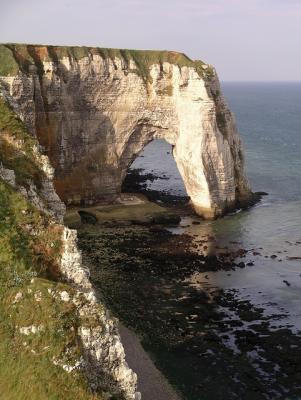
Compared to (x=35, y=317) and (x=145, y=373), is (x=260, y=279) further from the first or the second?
(x=35, y=317)

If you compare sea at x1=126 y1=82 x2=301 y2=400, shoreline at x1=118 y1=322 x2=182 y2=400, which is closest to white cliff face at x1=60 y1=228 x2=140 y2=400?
shoreline at x1=118 y1=322 x2=182 y2=400

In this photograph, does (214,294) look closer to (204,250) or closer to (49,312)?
(204,250)

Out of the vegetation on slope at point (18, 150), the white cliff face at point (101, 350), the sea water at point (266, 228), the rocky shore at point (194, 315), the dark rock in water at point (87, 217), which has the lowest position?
the sea water at point (266, 228)

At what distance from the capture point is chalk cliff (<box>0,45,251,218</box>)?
5438 centimetres

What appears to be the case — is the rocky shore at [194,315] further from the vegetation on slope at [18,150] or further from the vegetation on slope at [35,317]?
the vegetation on slope at [18,150]

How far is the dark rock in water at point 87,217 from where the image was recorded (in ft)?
176

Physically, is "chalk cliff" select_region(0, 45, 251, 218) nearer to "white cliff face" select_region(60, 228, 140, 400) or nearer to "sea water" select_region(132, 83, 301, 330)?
"sea water" select_region(132, 83, 301, 330)

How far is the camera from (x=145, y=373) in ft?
91.7

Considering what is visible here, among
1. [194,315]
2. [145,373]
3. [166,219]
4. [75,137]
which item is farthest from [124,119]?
[145,373]

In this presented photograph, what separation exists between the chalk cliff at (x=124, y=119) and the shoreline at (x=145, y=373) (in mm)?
27695

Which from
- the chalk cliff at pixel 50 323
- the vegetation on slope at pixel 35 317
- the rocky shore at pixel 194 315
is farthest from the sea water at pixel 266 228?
the vegetation on slope at pixel 35 317

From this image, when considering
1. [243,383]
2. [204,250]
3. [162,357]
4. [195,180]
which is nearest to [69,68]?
[195,180]

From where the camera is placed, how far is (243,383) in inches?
1080

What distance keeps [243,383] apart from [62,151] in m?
35.3
